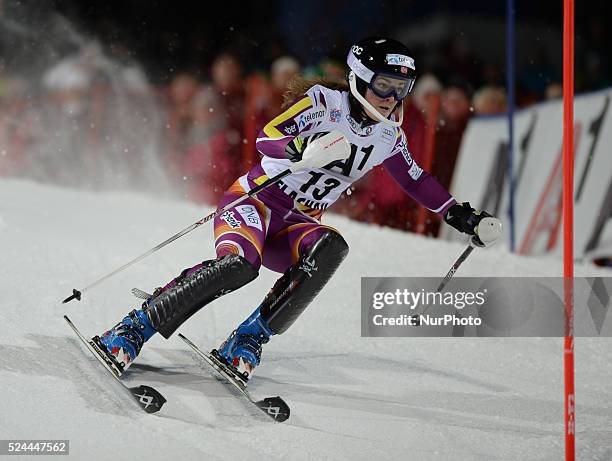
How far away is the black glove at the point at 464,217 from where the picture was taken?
4.34 m

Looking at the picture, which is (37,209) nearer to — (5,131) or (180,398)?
(5,131)

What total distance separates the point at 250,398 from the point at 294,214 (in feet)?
3.09

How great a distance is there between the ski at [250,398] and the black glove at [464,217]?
1239 millimetres

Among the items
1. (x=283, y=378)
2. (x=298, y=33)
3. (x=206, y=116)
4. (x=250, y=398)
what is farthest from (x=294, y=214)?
(x=298, y=33)

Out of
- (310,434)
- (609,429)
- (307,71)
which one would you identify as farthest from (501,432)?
(307,71)

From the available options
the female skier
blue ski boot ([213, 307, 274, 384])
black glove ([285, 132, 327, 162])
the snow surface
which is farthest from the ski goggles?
the snow surface

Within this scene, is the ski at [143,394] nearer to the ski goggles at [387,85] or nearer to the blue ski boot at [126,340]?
the blue ski boot at [126,340]

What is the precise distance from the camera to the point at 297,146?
4156 millimetres

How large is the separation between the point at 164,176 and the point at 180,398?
586 cm

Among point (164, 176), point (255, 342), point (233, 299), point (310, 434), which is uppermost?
point (164, 176)

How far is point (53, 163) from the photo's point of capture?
9984 mm

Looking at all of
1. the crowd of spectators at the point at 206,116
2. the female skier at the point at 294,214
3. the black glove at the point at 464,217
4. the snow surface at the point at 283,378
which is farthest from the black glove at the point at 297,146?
the crowd of spectators at the point at 206,116

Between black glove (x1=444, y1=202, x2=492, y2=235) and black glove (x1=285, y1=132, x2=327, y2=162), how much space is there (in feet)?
2.53

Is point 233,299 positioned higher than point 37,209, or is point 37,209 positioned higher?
point 37,209
